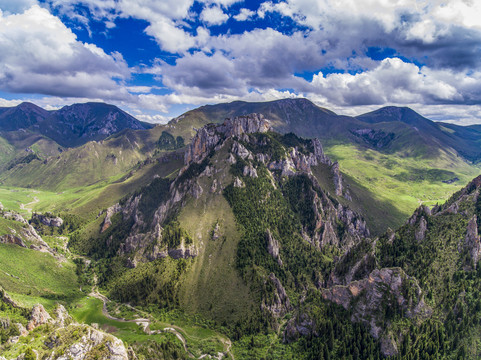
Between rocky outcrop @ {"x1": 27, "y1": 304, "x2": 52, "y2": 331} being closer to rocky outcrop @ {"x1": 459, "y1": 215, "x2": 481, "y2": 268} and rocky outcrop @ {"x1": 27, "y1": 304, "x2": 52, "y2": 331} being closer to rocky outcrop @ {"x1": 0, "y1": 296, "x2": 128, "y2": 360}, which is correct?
rocky outcrop @ {"x1": 0, "y1": 296, "x2": 128, "y2": 360}

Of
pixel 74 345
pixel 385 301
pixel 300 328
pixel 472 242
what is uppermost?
pixel 472 242

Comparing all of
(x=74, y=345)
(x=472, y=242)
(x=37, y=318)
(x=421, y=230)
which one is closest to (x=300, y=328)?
(x=421, y=230)

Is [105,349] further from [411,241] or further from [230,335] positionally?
[411,241]

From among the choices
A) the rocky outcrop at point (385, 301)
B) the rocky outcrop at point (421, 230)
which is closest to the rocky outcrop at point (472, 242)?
the rocky outcrop at point (421, 230)

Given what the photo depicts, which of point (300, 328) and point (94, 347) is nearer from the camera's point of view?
point (94, 347)

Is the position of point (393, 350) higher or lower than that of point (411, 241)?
lower

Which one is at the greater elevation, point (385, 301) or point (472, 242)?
point (472, 242)

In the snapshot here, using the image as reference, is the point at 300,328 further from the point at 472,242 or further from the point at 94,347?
the point at 94,347

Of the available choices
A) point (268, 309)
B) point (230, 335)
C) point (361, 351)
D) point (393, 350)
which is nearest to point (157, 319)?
point (230, 335)

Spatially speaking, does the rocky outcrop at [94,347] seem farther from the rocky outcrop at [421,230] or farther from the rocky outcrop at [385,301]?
the rocky outcrop at [421,230]
